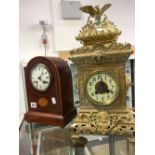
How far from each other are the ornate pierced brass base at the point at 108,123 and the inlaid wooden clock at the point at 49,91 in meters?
0.11

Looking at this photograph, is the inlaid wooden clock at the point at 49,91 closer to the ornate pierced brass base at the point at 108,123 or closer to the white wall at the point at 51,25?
the ornate pierced brass base at the point at 108,123

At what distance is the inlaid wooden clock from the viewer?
85 centimetres

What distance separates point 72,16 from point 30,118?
87 cm

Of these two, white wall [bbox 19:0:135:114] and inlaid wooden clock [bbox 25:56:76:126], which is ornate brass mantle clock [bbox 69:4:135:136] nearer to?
inlaid wooden clock [bbox 25:56:76:126]

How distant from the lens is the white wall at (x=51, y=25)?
150cm

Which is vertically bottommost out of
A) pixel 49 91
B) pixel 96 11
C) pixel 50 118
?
pixel 50 118

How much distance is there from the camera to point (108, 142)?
2.69ft

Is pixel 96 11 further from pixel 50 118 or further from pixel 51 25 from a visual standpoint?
pixel 51 25

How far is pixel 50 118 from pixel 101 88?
0.90ft

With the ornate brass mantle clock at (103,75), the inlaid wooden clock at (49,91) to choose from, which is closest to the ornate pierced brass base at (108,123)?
the ornate brass mantle clock at (103,75)

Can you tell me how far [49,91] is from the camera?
873 mm

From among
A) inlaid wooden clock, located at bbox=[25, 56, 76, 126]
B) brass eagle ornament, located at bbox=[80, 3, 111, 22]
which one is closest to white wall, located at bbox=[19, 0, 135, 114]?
inlaid wooden clock, located at bbox=[25, 56, 76, 126]

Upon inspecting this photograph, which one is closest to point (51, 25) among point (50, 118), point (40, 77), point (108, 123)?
point (40, 77)
